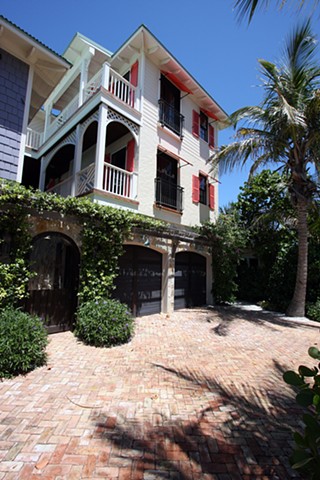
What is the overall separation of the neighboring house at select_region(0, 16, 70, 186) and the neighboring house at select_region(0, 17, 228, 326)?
208 cm

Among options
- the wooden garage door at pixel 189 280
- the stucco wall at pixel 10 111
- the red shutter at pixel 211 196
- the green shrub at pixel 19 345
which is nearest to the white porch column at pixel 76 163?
the stucco wall at pixel 10 111

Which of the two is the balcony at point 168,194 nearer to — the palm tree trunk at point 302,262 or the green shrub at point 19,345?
the palm tree trunk at point 302,262

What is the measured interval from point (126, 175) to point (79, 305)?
194 inches

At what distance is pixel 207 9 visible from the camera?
537 centimetres

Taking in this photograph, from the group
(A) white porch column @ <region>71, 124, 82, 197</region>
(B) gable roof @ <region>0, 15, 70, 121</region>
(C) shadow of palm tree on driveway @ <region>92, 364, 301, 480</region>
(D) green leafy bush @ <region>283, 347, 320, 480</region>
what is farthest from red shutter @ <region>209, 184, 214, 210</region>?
(D) green leafy bush @ <region>283, 347, 320, 480</region>

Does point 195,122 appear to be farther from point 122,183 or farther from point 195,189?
point 122,183

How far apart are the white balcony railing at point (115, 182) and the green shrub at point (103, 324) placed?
13.1 ft

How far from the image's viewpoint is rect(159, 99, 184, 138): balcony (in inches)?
405

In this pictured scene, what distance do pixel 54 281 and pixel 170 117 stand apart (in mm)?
8848

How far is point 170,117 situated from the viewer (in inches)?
429

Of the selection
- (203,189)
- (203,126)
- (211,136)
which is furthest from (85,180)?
(211,136)

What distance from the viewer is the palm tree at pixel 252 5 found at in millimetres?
2463

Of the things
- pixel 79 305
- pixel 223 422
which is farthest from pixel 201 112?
pixel 223 422

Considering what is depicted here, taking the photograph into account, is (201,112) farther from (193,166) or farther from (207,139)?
(193,166)
